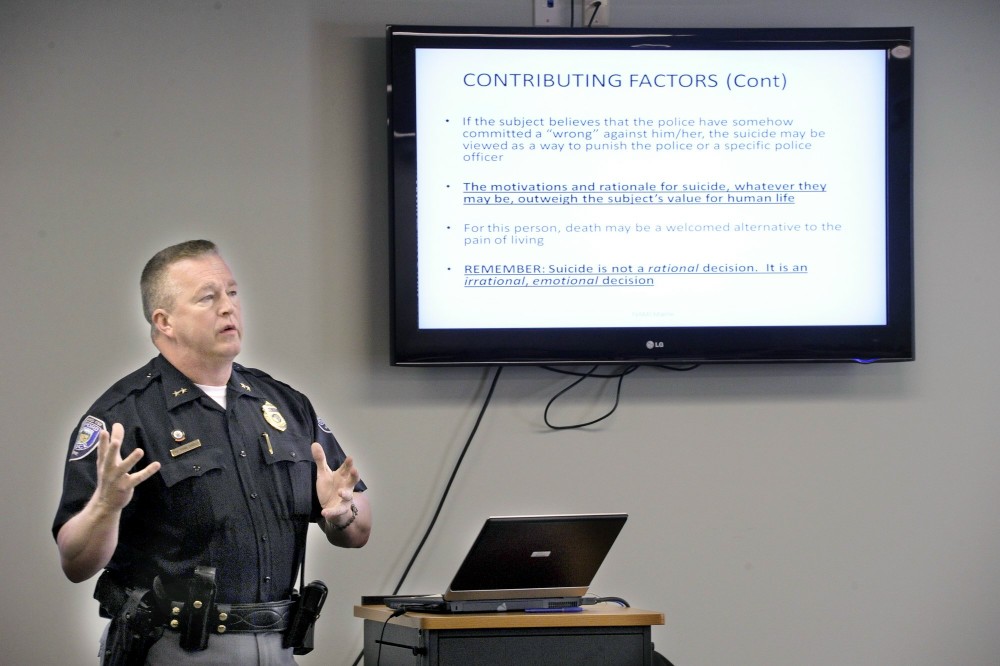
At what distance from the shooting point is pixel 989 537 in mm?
3650

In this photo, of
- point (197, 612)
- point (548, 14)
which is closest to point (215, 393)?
point (197, 612)

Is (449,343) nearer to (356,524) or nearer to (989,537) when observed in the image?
(356,524)

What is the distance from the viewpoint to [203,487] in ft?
8.50

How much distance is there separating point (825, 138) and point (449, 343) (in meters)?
1.36

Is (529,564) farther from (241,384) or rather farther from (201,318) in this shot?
(201,318)

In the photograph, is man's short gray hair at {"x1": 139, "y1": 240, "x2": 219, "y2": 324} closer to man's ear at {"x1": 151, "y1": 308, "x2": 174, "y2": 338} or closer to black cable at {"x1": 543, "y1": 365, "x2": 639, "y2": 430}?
man's ear at {"x1": 151, "y1": 308, "x2": 174, "y2": 338}

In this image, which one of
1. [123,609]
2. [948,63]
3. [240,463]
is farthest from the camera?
[948,63]

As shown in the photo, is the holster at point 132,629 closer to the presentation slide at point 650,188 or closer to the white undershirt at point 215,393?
the white undershirt at point 215,393

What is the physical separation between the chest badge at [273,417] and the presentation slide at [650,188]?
0.69m

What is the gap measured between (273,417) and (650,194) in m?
1.41

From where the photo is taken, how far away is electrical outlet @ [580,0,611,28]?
361 centimetres

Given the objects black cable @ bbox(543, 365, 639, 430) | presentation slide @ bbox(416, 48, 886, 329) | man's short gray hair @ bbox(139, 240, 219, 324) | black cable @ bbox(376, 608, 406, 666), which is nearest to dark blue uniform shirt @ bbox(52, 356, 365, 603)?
man's short gray hair @ bbox(139, 240, 219, 324)

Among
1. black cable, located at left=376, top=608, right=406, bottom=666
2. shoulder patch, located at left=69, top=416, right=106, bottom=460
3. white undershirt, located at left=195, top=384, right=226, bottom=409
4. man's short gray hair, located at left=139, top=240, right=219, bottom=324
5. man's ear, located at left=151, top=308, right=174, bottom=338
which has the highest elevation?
man's short gray hair, located at left=139, top=240, right=219, bottom=324

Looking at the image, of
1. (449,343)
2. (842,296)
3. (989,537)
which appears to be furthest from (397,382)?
(989,537)
